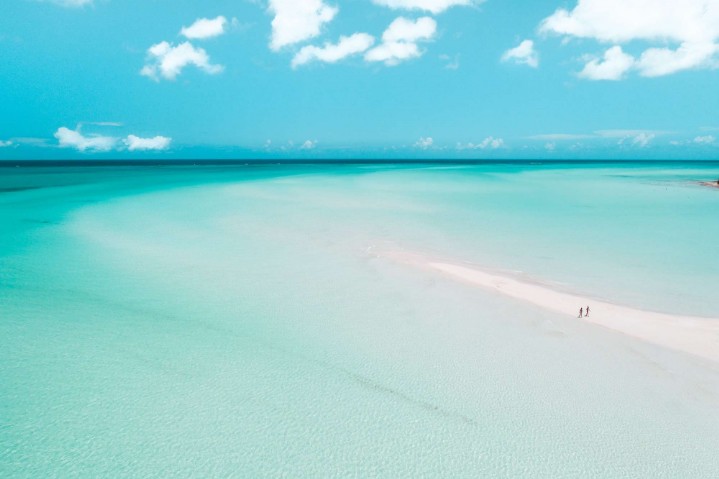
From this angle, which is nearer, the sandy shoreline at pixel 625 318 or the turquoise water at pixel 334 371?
the turquoise water at pixel 334 371

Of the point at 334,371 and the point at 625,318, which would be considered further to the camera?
the point at 625,318

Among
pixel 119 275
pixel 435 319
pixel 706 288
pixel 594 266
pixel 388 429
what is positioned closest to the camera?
pixel 388 429

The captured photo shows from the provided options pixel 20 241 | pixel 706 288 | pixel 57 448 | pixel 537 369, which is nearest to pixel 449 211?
pixel 706 288

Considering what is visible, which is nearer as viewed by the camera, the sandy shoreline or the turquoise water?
the turquoise water

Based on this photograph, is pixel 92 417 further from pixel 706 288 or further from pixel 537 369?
pixel 706 288
